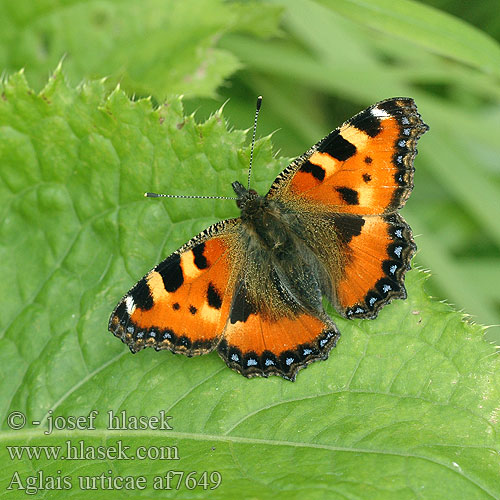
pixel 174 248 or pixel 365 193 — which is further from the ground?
pixel 365 193

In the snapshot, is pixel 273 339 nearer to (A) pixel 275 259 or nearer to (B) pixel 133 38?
(A) pixel 275 259

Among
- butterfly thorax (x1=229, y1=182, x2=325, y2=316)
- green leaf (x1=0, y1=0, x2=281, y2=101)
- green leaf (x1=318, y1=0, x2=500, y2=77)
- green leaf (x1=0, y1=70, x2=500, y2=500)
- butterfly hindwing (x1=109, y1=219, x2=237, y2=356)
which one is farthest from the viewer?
green leaf (x1=0, y1=0, x2=281, y2=101)

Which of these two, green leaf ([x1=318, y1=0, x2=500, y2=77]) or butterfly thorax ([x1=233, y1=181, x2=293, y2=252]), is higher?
green leaf ([x1=318, y1=0, x2=500, y2=77])

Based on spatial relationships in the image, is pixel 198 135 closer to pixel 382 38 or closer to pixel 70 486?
pixel 70 486

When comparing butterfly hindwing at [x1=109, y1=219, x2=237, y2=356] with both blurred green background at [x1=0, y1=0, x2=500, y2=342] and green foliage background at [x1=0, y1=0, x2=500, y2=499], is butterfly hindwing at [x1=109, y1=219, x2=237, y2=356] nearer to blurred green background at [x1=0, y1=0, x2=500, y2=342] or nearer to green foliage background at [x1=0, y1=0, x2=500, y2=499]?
green foliage background at [x1=0, y1=0, x2=500, y2=499]

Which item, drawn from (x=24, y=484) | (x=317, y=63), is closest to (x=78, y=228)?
(x=24, y=484)

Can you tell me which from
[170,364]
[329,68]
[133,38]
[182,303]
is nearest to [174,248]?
[182,303]

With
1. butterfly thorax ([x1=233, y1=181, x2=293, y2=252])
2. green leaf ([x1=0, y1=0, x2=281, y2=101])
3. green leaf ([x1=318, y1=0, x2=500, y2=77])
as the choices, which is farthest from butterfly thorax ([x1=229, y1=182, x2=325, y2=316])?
green leaf ([x1=318, y1=0, x2=500, y2=77])
